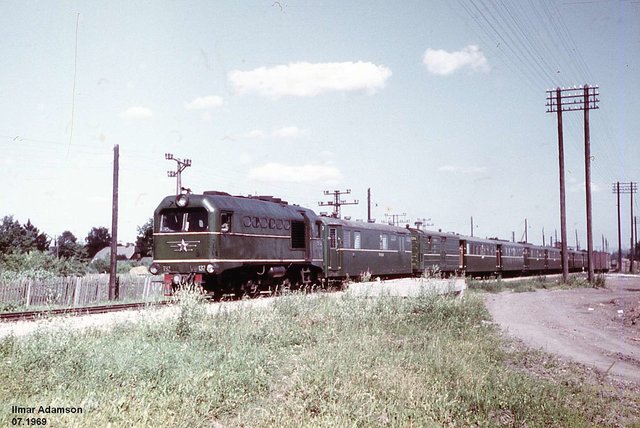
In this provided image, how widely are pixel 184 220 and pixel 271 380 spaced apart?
10.9 metres

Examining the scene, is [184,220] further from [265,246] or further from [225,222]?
[265,246]

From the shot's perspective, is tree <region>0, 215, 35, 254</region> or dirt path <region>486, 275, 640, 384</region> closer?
dirt path <region>486, 275, 640, 384</region>

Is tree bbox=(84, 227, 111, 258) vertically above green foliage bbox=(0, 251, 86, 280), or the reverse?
tree bbox=(84, 227, 111, 258)

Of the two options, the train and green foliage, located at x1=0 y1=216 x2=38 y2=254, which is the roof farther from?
the train

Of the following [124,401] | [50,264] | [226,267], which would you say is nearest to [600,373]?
[124,401]

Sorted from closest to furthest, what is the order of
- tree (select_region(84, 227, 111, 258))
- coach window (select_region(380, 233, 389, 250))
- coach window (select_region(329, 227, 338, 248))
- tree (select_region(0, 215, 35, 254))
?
coach window (select_region(329, 227, 338, 248)) → coach window (select_region(380, 233, 389, 250)) → tree (select_region(0, 215, 35, 254)) → tree (select_region(84, 227, 111, 258))

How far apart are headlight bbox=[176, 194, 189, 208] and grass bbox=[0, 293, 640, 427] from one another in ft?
24.1

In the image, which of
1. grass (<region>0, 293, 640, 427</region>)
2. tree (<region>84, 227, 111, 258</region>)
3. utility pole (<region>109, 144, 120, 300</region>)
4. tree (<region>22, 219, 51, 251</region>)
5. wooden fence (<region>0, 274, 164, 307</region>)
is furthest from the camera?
tree (<region>84, 227, 111, 258</region>)

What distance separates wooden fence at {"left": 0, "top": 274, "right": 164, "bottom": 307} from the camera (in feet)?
65.9

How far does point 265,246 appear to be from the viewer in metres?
19.6

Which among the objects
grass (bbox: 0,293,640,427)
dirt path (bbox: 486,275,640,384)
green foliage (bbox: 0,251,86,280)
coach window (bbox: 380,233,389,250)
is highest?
coach window (bbox: 380,233,389,250)

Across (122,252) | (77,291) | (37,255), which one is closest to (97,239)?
(122,252)

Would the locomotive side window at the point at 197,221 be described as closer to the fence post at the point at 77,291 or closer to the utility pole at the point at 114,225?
the utility pole at the point at 114,225

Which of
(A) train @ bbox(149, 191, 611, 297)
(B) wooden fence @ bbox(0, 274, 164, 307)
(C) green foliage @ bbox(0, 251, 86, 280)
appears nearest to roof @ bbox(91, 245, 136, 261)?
(C) green foliage @ bbox(0, 251, 86, 280)
